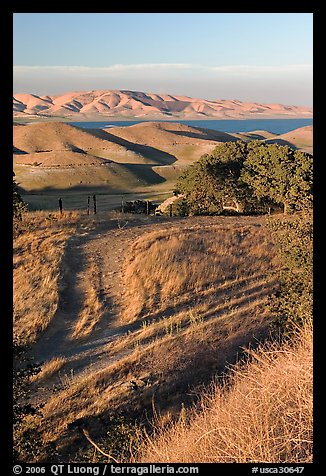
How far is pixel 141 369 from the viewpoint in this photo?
1149 centimetres

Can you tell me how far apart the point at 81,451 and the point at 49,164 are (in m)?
68.3

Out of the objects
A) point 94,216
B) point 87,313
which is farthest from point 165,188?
point 87,313

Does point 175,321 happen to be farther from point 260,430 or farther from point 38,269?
point 260,430

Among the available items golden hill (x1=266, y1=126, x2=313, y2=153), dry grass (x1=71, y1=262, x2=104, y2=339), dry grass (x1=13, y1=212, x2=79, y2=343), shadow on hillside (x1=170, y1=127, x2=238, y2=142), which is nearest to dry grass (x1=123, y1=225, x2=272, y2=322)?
dry grass (x1=71, y1=262, x2=104, y2=339)

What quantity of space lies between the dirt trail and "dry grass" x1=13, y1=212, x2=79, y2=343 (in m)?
0.36

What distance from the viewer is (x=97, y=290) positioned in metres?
16.4

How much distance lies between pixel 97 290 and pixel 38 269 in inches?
130

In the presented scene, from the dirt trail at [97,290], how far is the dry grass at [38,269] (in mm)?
363

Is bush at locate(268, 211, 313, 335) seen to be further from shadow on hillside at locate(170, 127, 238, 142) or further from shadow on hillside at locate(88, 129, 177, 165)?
shadow on hillside at locate(170, 127, 238, 142)

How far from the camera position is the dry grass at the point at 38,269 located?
1434cm

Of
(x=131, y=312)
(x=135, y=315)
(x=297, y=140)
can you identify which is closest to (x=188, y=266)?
(x=131, y=312)

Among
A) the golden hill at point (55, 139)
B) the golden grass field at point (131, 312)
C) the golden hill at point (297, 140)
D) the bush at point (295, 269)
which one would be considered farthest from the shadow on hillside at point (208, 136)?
A: the bush at point (295, 269)
